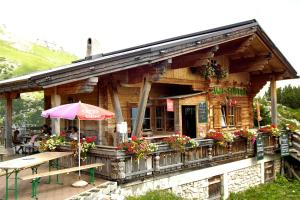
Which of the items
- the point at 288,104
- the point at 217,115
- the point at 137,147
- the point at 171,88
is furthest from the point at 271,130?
the point at 288,104

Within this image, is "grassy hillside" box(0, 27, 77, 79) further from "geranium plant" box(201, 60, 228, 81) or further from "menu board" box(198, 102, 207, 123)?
"menu board" box(198, 102, 207, 123)

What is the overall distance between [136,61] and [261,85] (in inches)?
411

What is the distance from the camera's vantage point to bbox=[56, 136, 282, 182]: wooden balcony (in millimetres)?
9430

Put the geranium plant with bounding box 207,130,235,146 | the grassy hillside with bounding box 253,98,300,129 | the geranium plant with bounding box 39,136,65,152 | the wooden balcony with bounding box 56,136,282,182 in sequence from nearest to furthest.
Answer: the wooden balcony with bounding box 56,136,282,182 → the geranium plant with bounding box 39,136,65,152 → the geranium plant with bounding box 207,130,235,146 → the grassy hillside with bounding box 253,98,300,129

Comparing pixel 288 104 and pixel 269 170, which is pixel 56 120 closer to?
pixel 269 170

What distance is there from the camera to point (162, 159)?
10.8 meters

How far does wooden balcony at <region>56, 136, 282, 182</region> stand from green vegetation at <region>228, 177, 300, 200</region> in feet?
4.75

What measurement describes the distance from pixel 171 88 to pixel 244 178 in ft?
17.0

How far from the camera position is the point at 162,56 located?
10.6m

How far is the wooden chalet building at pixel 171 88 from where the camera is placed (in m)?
10.2

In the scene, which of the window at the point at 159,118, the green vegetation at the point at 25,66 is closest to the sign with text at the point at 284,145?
the window at the point at 159,118

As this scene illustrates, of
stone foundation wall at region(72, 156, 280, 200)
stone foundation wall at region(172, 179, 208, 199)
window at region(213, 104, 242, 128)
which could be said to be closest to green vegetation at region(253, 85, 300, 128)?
window at region(213, 104, 242, 128)

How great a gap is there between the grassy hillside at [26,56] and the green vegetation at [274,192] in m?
84.3

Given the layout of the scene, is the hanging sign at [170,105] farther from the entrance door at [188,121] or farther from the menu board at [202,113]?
the entrance door at [188,121]
